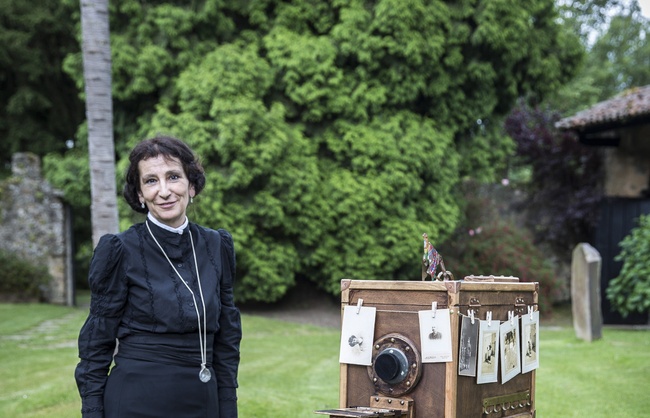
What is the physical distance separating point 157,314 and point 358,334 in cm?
121

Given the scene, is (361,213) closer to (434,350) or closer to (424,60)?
(424,60)

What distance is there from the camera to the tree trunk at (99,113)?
786cm

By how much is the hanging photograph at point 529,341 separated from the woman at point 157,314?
1767 mm

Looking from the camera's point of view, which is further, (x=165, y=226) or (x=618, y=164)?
(x=618, y=164)

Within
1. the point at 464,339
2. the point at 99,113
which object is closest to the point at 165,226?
the point at 464,339

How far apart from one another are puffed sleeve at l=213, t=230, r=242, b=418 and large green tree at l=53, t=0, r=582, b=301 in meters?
10.3

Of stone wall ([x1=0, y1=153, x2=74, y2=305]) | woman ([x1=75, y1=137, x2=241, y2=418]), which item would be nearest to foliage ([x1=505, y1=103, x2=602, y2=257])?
stone wall ([x1=0, y1=153, x2=74, y2=305])

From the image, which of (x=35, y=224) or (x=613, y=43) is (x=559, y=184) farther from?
(x=613, y=43)

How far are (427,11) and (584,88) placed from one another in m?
15.7

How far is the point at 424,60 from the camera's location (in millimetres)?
14539

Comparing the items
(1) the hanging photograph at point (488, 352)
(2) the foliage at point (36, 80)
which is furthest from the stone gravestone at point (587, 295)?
(2) the foliage at point (36, 80)

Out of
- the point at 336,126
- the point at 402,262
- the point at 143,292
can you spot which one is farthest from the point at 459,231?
the point at 143,292

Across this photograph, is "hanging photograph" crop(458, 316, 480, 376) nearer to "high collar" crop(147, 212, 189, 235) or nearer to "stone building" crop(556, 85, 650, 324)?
"high collar" crop(147, 212, 189, 235)

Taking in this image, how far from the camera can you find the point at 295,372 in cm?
925
